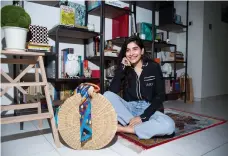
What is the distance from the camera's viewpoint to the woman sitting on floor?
48.1 inches

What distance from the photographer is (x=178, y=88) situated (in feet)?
9.71

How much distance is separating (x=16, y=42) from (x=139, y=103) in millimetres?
1016

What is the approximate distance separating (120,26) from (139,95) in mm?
1283

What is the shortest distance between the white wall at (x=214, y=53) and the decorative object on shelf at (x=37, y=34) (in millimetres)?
2663

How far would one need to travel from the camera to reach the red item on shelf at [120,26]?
2307 mm

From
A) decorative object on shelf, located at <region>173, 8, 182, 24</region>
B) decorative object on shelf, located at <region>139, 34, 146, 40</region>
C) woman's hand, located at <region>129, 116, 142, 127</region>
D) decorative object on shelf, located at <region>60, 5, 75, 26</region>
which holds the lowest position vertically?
woman's hand, located at <region>129, 116, 142, 127</region>

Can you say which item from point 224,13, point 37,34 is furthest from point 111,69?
point 224,13

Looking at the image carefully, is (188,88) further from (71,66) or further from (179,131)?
(71,66)

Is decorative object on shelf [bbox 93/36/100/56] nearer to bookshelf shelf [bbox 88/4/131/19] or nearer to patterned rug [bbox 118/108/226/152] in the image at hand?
bookshelf shelf [bbox 88/4/131/19]

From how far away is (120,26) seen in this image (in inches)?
94.2

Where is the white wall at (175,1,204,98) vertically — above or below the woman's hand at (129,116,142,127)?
above

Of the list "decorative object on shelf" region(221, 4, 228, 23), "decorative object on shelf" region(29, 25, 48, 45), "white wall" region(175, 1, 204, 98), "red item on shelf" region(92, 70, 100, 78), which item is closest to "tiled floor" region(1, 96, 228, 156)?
"decorative object on shelf" region(29, 25, 48, 45)

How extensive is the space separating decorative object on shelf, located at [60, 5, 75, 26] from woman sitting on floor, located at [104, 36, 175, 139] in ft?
2.49

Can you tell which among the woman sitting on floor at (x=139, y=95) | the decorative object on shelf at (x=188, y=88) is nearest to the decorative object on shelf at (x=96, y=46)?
the woman sitting on floor at (x=139, y=95)
